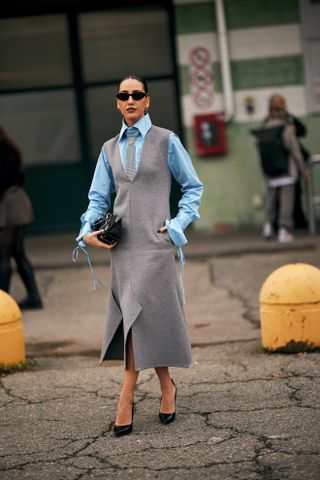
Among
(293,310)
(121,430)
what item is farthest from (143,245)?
(293,310)

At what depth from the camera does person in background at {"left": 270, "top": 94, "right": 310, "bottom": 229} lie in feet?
41.0

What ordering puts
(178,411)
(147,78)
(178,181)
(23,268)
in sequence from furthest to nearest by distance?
(147,78)
(23,268)
(178,411)
(178,181)

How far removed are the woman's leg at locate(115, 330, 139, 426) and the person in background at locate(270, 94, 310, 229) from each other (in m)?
7.15

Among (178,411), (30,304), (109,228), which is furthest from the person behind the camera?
(30,304)

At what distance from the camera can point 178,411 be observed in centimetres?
628

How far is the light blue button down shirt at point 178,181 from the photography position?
5.83 meters

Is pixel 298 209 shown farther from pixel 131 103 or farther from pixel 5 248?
pixel 131 103

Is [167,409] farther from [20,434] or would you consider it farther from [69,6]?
[69,6]

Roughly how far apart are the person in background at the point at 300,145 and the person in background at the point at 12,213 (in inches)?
156

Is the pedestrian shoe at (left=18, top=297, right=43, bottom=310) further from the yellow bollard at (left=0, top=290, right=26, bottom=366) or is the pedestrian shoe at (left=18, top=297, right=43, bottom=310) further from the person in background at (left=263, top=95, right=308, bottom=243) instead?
the person in background at (left=263, top=95, right=308, bottom=243)

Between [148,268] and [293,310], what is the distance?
1.97 meters

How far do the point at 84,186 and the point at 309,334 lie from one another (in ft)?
23.9

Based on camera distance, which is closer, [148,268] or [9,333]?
[148,268]

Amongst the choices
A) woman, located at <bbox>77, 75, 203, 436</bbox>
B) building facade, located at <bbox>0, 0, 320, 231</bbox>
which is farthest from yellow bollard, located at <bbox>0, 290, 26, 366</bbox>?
building facade, located at <bbox>0, 0, 320, 231</bbox>
